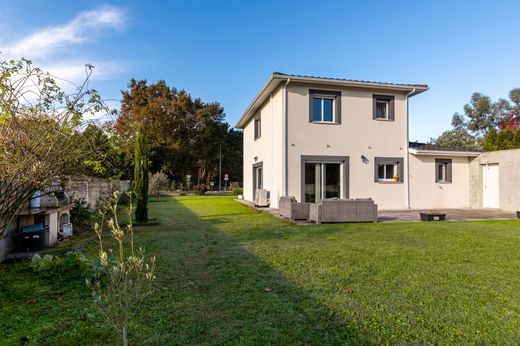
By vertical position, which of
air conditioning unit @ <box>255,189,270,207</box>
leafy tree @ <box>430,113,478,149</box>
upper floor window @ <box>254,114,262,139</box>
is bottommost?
air conditioning unit @ <box>255,189,270,207</box>

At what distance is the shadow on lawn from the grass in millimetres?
12

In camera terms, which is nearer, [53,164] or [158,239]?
[53,164]

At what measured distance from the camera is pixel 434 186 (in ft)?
50.3

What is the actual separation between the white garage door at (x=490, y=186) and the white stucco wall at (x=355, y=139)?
4.17 meters

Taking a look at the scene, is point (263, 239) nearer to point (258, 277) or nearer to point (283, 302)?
point (258, 277)

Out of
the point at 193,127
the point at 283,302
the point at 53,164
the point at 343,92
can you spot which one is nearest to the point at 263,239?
the point at 283,302

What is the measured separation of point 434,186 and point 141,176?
1335 centimetres

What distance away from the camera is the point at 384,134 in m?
14.5

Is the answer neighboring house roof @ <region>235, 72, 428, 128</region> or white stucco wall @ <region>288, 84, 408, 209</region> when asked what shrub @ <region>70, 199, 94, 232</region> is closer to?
white stucco wall @ <region>288, 84, 408, 209</region>

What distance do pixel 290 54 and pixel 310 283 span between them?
16044mm

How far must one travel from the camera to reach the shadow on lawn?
2826 mm

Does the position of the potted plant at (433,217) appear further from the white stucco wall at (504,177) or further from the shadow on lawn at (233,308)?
the shadow on lawn at (233,308)

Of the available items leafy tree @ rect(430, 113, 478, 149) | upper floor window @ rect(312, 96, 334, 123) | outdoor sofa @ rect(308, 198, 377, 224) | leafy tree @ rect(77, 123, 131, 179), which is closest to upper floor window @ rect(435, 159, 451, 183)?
upper floor window @ rect(312, 96, 334, 123)

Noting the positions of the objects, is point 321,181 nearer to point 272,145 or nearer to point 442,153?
point 272,145
